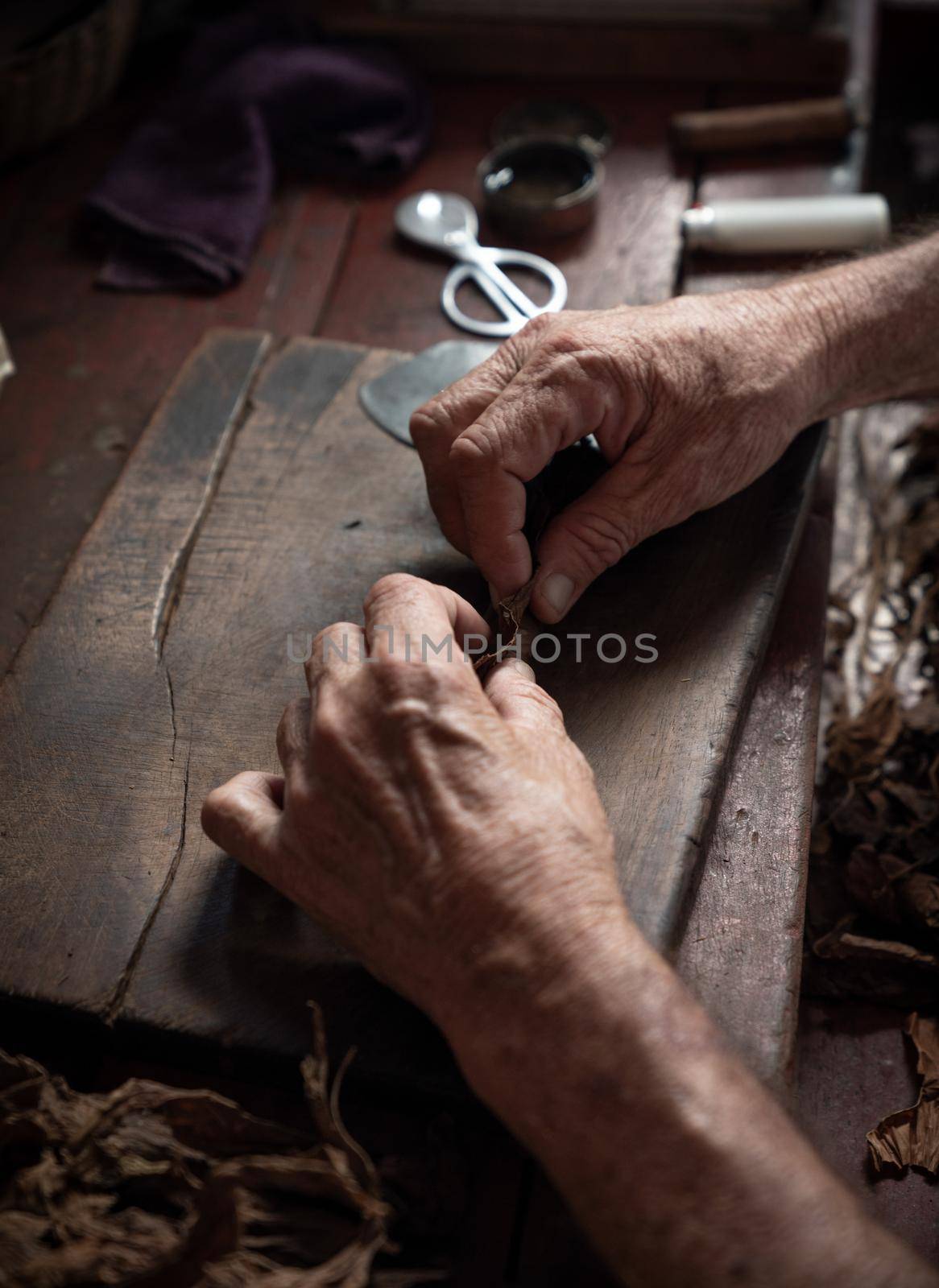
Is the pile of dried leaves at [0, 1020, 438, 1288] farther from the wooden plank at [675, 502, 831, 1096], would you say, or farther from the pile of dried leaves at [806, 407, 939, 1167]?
the pile of dried leaves at [806, 407, 939, 1167]

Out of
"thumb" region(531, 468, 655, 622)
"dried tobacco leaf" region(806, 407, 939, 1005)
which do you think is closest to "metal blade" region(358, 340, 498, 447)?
"thumb" region(531, 468, 655, 622)

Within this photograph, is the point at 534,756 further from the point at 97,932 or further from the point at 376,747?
the point at 97,932

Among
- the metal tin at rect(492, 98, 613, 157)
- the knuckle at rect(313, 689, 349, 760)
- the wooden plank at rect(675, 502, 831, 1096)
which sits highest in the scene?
the metal tin at rect(492, 98, 613, 157)

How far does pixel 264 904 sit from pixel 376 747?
240mm

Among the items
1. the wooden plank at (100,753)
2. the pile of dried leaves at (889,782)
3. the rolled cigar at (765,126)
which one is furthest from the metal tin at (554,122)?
the wooden plank at (100,753)

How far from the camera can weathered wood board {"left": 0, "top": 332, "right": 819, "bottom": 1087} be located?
42.1 inches

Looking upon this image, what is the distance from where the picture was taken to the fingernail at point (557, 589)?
1.26m

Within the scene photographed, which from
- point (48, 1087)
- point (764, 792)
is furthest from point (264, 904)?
point (764, 792)

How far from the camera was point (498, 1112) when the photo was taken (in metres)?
0.90

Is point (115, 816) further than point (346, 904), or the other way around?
point (115, 816)

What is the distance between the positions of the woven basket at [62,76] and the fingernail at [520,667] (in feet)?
5.27

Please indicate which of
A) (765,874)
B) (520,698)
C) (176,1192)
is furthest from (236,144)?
(176,1192)

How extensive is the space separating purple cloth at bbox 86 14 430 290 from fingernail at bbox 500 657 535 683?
1155mm

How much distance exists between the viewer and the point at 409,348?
1.84 metres
